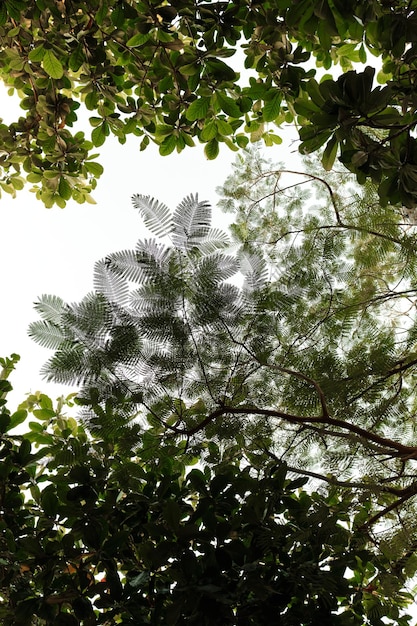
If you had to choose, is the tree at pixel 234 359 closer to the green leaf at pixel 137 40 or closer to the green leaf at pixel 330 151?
the green leaf at pixel 330 151

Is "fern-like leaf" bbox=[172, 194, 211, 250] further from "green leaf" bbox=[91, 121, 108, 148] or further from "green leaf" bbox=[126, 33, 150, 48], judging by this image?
"green leaf" bbox=[91, 121, 108, 148]

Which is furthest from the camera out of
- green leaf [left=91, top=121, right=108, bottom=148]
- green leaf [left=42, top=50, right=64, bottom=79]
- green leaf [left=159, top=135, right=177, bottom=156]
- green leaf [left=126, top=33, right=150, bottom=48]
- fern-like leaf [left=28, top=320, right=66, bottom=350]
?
green leaf [left=91, top=121, right=108, bottom=148]

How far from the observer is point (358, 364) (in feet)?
6.84

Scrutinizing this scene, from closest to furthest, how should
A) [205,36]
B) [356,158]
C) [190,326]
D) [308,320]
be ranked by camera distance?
1. [356,158]
2. [190,326]
3. [205,36]
4. [308,320]

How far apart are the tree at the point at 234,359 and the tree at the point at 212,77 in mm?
606

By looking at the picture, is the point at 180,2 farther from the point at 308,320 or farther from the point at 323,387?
the point at 323,387

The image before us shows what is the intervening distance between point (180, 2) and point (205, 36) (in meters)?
0.18

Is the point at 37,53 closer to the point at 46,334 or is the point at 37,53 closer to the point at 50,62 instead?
the point at 50,62

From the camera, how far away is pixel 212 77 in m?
2.32

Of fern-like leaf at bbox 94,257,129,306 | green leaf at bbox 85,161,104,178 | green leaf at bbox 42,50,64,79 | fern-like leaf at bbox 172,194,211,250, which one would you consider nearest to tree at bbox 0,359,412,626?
fern-like leaf at bbox 94,257,129,306

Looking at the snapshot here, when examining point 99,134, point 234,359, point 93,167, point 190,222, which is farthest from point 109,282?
point 93,167

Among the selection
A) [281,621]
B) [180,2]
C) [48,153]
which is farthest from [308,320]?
[48,153]

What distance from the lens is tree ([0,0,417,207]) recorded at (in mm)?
1575

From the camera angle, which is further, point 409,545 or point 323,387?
point 323,387
